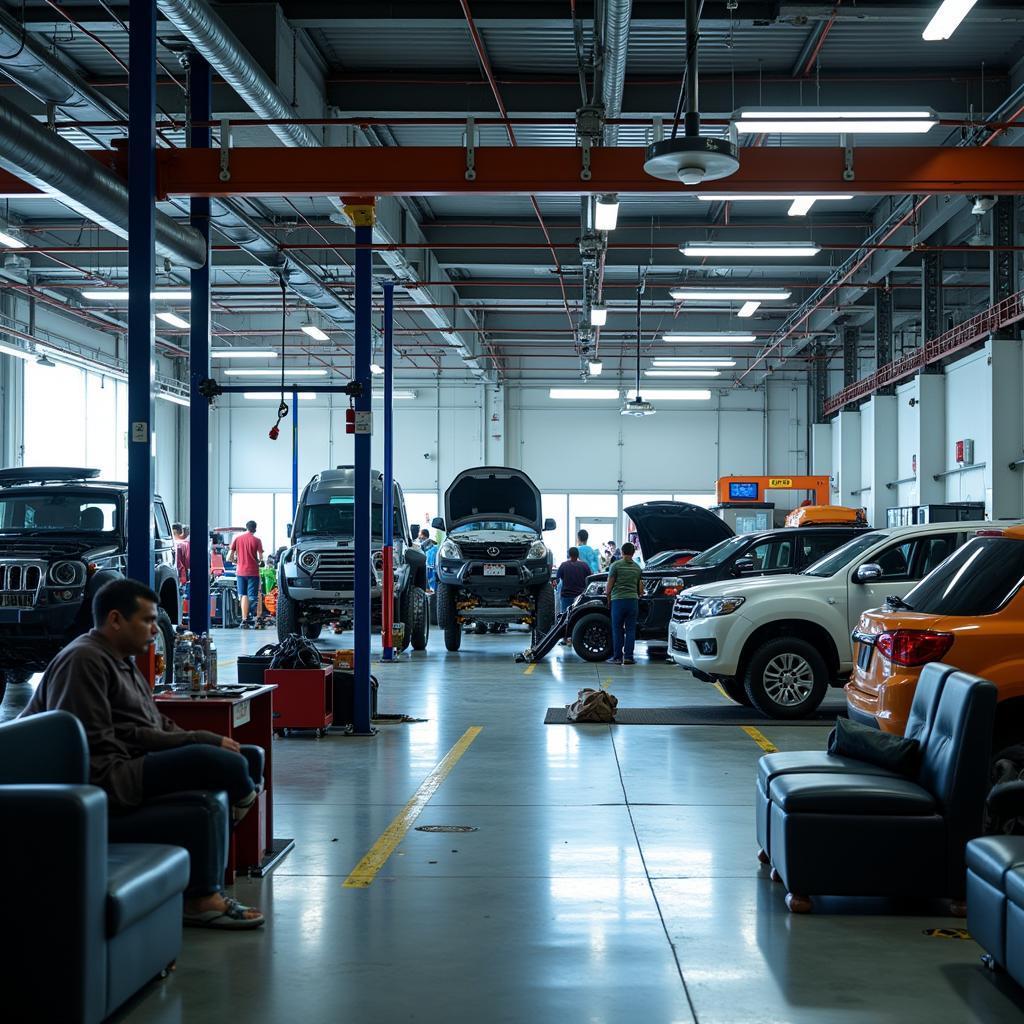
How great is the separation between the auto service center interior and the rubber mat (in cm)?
9

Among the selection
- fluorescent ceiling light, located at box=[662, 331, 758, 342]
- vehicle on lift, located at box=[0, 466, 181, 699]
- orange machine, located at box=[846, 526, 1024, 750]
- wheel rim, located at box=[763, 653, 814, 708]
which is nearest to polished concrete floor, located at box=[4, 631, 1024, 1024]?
orange machine, located at box=[846, 526, 1024, 750]

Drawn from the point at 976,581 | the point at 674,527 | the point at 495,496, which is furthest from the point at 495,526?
the point at 976,581

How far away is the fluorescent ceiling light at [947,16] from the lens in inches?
396

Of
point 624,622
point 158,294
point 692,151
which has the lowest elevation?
point 624,622

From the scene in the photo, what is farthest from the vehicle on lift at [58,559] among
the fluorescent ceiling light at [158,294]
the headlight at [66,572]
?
the fluorescent ceiling light at [158,294]

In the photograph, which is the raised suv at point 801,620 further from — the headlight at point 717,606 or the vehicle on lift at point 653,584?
the vehicle on lift at point 653,584

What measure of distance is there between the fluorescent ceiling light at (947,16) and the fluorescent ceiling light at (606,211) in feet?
17.3

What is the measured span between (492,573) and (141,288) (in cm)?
1099

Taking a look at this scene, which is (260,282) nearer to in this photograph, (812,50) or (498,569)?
(498,569)

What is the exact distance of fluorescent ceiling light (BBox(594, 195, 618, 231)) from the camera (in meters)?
15.6

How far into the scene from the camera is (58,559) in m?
11.9

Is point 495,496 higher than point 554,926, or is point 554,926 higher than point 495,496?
point 495,496

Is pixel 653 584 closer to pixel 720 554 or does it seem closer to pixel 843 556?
pixel 720 554

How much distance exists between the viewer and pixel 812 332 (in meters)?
30.0
